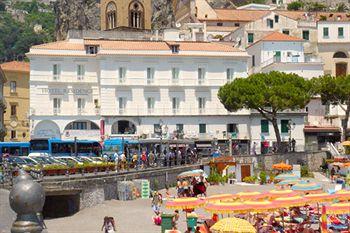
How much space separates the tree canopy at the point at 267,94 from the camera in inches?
2235

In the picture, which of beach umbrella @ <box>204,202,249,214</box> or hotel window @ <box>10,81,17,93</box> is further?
hotel window @ <box>10,81,17,93</box>

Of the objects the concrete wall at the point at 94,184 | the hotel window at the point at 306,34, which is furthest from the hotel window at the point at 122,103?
the hotel window at the point at 306,34

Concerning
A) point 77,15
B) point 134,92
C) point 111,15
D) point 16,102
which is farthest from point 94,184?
point 77,15

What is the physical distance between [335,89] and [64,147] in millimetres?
25075

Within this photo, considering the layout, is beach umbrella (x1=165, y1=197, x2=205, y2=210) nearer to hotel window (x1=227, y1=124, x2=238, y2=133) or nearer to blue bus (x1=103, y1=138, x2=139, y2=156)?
blue bus (x1=103, y1=138, x2=139, y2=156)

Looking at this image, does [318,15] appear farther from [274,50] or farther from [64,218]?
[64,218]

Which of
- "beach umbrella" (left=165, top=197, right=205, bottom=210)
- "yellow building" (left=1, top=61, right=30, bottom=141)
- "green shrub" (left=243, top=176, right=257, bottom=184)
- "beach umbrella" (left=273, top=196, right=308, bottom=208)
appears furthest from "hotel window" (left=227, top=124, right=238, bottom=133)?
"beach umbrella" (left=273, top=196, right=308, bottom=208)

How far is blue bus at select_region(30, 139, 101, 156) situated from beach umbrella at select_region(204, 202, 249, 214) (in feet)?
91.1

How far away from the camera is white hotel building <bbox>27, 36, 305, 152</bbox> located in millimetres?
59625

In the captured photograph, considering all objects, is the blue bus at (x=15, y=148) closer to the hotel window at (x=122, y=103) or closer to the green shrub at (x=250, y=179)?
the hotel window at (x=122, y=103)

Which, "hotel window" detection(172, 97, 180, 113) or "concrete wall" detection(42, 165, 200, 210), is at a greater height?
"hotel window" detection(172, 97, 180, 113)

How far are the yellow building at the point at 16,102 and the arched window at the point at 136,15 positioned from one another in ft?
47.3

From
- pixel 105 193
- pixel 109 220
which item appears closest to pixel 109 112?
pixel 105 193

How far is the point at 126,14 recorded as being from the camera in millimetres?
79250
